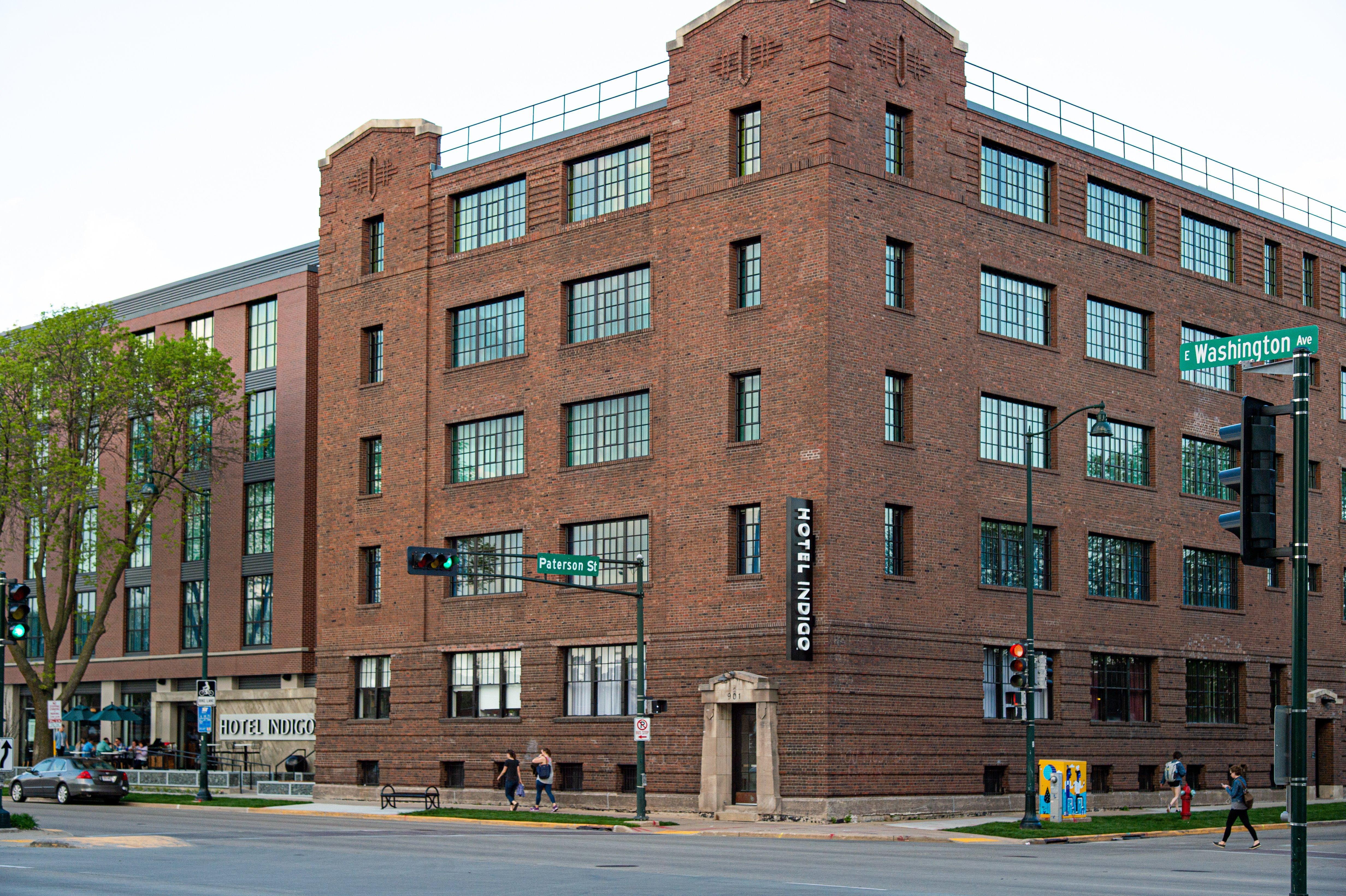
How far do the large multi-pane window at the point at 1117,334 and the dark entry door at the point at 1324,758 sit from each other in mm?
14822

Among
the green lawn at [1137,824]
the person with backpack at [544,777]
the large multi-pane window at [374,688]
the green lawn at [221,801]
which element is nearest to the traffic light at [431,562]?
the person with backpack at [544,777]

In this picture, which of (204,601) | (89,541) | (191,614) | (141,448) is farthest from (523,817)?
(89,541)

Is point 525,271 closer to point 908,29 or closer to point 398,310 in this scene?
point 398,310

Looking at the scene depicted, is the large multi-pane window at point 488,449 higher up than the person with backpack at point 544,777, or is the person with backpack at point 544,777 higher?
the large multi-pane window at point 488,449

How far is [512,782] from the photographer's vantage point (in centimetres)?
4441

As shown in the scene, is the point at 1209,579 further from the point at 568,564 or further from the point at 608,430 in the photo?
the point at 568,564

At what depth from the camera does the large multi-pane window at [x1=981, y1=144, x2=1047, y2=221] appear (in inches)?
1811

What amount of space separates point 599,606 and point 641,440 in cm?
491

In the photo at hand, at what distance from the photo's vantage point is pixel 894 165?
43531 millimetres

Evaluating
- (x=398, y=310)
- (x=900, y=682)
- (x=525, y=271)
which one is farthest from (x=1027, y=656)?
(x=398, y=310)

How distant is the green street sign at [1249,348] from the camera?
14.4m

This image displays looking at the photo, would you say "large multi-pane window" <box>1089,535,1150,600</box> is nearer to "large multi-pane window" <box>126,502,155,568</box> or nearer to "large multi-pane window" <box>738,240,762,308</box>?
"large multi-pane window" <box>738,240,762,308</box>

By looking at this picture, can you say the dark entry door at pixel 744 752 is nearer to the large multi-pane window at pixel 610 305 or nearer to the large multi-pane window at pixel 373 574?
the large multi-pane window at pixel 610 305

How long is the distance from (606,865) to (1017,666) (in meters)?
14.7
